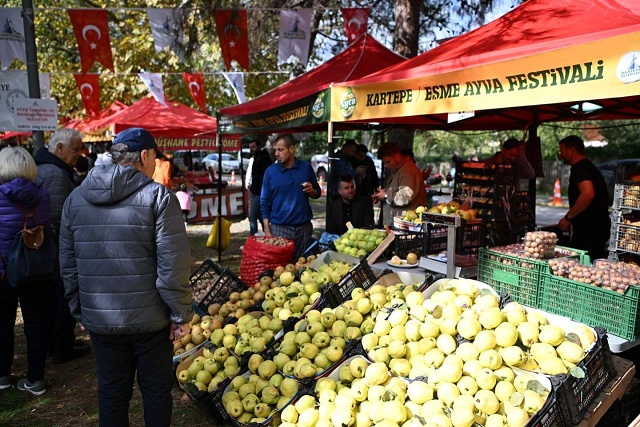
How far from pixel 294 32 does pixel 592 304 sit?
7552 mm

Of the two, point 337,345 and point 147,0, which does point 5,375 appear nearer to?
point 337,345

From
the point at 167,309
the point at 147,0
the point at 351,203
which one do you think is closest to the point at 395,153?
the point at 351,203

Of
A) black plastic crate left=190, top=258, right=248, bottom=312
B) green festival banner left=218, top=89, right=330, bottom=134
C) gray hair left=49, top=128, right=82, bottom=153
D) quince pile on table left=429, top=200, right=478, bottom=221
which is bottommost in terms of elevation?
black plastic crate left=190, top=258, right=248, bottom=312

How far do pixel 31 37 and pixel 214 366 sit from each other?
5.42 meters

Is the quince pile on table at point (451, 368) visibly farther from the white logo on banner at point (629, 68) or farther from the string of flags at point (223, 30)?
the string of flags at point (223, 30)

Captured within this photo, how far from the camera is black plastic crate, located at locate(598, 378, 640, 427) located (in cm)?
318

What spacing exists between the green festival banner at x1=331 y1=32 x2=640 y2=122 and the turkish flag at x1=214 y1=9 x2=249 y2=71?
490 centimetres

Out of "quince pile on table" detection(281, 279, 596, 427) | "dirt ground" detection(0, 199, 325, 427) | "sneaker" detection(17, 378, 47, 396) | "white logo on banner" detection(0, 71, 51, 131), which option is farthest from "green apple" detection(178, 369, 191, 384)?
"white logo on banner" detection(0, 71, 51, 131)

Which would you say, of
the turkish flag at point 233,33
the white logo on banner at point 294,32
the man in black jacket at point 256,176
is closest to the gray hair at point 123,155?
the man in black jacket at point 256,176

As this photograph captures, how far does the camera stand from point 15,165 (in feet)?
12.8

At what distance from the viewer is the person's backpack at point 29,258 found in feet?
12.7

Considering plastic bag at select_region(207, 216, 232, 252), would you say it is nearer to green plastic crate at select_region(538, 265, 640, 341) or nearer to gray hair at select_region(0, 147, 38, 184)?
gray hair at select_region(0, 147, 38, 184)

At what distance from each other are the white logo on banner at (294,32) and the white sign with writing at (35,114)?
4.34 meters

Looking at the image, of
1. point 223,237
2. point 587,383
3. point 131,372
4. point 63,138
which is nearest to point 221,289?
point 63,138
